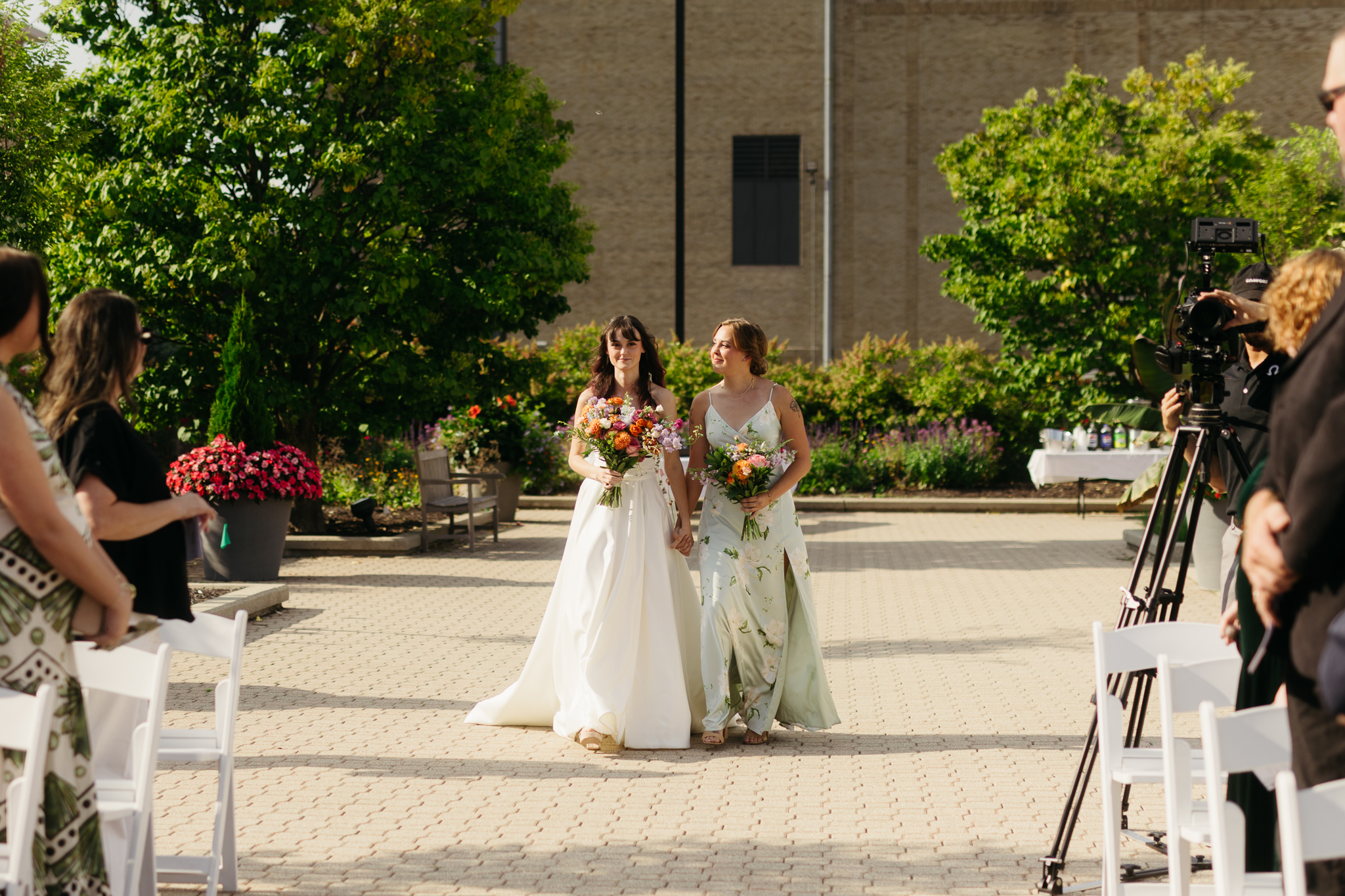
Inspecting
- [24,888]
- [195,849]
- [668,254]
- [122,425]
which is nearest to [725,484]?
[195,849]

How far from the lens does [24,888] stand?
9.58 ft

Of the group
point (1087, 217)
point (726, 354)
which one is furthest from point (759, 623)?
point (1087, 217)

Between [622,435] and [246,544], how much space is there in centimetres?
726

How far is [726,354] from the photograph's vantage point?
7.22m

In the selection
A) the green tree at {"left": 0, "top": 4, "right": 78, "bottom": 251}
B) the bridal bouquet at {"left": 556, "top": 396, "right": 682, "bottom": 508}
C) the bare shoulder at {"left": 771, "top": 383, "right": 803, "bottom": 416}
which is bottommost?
the bridal bouquet at {"left": 556, "top": 396, "right": 682, "bottom": 508}

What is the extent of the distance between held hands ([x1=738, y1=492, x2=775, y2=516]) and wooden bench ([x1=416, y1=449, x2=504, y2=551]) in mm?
9714

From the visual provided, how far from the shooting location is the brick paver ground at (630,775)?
4.99 meters

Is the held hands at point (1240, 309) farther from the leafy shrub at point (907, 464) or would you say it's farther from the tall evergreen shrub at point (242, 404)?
the leafy shrub at point (907, 464)

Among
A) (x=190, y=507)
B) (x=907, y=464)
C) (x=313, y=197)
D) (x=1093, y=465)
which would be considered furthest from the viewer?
(x=907, y=464)

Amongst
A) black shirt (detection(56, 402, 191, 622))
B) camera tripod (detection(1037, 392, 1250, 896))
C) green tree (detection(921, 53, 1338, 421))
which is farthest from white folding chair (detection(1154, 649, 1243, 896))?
green tree (detection(921, 53, 1338, 421))

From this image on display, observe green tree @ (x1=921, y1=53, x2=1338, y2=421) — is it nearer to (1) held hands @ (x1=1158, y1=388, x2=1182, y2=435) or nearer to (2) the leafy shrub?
(2) the leafy shrub

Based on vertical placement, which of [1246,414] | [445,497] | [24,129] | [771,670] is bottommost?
[445,497]

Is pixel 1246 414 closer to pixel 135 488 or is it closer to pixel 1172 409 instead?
Answer: pixel 1172 409

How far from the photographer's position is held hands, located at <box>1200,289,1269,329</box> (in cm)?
443
